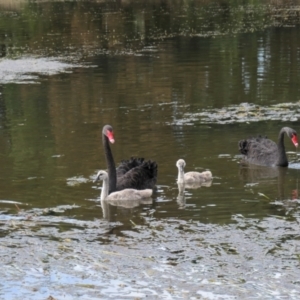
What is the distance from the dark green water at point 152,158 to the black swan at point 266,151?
163 millimetres

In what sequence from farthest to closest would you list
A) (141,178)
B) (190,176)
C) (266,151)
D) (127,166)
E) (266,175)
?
(266,151) → (266,175) → (127,166) → (190,176) → (141,178)

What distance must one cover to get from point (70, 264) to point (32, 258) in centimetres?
44

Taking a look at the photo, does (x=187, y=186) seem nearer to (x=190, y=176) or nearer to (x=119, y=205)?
(x=190, y=176)

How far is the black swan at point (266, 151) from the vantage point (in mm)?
12664

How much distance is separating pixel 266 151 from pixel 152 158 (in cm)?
162

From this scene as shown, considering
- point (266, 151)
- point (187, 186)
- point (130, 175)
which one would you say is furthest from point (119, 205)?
point (266, 151)

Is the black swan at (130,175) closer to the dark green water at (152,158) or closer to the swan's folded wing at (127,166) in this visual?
the swan's folded wing at (127,166)

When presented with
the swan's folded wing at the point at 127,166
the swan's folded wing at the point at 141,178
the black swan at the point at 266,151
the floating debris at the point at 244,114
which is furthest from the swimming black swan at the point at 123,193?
the floating debris at the point at 244,114

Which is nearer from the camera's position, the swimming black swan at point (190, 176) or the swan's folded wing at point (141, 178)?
the swan's folded wing at point (141, 178)

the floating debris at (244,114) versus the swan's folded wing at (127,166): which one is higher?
Result: the swan's folded wing at (127,166)

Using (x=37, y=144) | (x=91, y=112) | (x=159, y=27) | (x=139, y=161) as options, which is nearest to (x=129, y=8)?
(x=159, y=27)

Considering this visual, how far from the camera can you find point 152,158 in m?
13.1

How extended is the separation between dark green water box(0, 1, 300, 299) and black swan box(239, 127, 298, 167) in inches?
6.4

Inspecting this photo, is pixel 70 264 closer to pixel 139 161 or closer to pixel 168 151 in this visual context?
pixel 139 161
